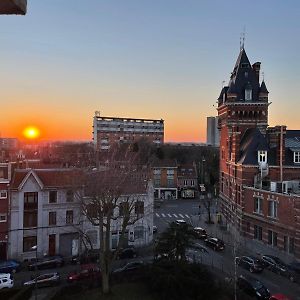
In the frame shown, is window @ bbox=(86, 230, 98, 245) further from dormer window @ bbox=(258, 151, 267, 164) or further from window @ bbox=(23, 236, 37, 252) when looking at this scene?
dormer window @ bbox=(258, 151, 267, 164)

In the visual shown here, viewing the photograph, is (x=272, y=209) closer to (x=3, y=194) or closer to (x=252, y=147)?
(x=252, y=147)

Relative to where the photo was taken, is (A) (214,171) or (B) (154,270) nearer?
(B) (154,270)

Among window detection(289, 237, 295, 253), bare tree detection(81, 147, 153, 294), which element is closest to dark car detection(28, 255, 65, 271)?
bare tree detection(81, 147, 153, 294)

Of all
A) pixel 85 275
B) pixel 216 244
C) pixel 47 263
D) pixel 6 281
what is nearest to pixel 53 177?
pixel 47 263

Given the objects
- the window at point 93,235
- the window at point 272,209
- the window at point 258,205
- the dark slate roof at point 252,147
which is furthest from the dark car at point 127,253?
the dark slate roof at point 252,147

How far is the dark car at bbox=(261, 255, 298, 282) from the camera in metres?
34.1

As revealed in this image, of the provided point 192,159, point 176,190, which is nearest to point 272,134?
point 176,190

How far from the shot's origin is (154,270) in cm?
2780

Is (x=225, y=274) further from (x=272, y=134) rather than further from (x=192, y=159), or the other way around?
(x=192, y=159)

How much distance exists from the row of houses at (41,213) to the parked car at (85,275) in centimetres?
442

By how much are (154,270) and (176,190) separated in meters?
57.5

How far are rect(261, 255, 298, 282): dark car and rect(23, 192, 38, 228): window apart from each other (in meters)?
23.4

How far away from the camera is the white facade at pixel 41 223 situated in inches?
1496

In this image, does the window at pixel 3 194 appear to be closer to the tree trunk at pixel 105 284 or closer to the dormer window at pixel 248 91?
the tree trunk at pixel 105 284
